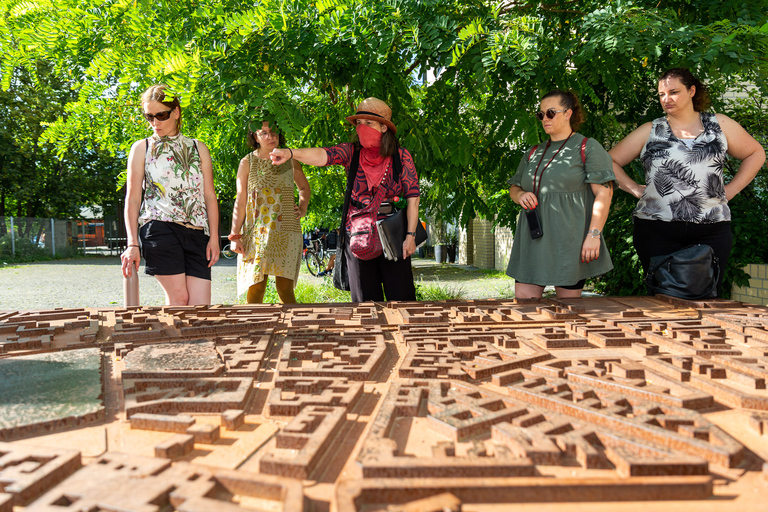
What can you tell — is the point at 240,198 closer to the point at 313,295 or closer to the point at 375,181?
the point at 375,181

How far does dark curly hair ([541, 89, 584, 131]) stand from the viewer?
2859mm

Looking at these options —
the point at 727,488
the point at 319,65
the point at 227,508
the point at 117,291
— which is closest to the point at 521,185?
the point at 319,65

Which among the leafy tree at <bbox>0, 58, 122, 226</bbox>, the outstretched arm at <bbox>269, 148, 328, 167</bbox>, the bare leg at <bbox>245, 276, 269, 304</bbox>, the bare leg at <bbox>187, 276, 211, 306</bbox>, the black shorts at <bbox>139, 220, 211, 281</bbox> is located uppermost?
the leafy tree at <bbox>0, 58, 122, 226</bbox>

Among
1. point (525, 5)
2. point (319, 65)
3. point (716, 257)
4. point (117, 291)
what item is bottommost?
point (117, 291)

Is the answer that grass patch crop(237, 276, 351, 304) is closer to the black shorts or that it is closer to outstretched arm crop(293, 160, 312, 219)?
outstretched arm crop(293, 160, 312, 219)

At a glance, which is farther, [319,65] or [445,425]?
[319,65]

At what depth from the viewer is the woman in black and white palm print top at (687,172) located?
8.92 ft

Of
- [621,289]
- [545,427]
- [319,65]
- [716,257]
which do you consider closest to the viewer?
[545,427]

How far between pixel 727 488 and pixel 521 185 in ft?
7.81

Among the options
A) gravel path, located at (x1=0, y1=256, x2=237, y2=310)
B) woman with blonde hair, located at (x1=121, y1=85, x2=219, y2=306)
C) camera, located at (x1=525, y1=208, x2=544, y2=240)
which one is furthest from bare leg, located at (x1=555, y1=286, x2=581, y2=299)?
gravel path, located at (x1=0, y1=256, x2=237, y2=310)

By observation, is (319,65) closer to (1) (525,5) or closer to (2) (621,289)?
(1) (525,5)

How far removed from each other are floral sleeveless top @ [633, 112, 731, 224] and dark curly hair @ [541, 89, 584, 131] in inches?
16.2

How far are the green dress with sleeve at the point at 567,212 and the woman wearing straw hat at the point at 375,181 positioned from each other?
2.32 feet

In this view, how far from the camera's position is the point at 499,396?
3.87ft
